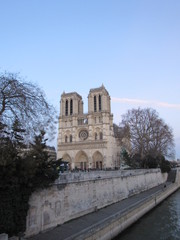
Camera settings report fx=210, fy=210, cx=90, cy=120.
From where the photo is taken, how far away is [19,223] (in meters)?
7.36

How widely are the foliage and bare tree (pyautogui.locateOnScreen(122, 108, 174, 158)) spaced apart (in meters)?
23.1

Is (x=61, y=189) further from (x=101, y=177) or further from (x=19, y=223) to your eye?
(x=101, y=177)

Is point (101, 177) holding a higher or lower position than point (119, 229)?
higher

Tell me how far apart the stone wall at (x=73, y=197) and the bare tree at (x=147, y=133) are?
12278 millimetres

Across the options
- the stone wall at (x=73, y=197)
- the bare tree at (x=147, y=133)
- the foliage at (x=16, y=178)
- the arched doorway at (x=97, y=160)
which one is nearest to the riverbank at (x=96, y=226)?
the stone wall at (x=73, y=197)

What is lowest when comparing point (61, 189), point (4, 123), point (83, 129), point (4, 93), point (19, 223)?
point (19, 223)

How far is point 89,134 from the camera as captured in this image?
49.2 metres

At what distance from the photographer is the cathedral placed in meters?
47.7

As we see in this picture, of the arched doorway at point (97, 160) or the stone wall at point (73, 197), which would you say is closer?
the stone wall at point (73, 197)

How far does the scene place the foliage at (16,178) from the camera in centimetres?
683

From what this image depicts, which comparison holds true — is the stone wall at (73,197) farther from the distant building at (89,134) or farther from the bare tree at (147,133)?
the distant building at (89,134)

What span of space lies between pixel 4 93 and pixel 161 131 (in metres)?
26.1

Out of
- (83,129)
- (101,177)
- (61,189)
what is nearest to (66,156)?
(83,129)

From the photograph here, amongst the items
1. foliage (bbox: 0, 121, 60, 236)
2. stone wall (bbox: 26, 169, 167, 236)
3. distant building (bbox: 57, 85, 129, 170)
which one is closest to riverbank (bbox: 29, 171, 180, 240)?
stone wall (bbox: 26, 169, 167, 236)
